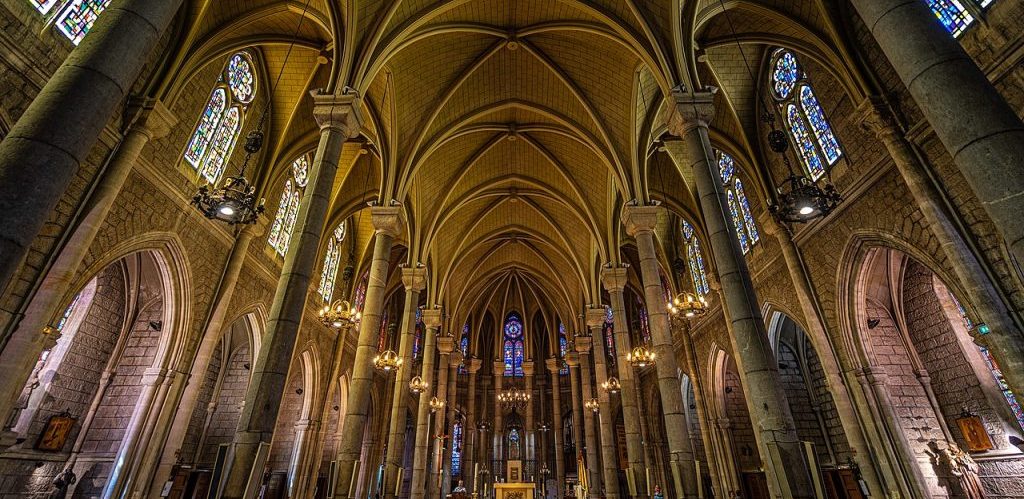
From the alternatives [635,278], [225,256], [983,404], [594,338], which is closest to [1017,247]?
[983,404]

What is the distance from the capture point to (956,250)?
7.84 meters

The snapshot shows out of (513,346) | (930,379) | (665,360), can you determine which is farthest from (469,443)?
(930,379)

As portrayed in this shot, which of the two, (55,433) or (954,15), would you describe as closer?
(954,15)

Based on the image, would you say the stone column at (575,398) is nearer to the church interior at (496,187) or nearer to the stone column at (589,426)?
the stone column at (589,426)

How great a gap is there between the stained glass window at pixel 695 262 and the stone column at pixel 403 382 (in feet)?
34.8

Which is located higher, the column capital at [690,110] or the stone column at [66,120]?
the column capital at [690,110]

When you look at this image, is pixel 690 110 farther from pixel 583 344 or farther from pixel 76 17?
pixel 583 344

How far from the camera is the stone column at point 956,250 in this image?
22.7 feet

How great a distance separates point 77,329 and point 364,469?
14.8m

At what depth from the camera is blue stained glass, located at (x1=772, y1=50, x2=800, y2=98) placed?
12.3 m

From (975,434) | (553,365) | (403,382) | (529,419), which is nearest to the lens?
(975,434)

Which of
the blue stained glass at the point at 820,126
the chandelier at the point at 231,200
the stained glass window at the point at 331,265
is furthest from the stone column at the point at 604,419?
the chandelier at the point at 231,200

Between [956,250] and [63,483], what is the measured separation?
19580 millimetres

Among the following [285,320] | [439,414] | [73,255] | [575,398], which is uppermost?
[575,398]
